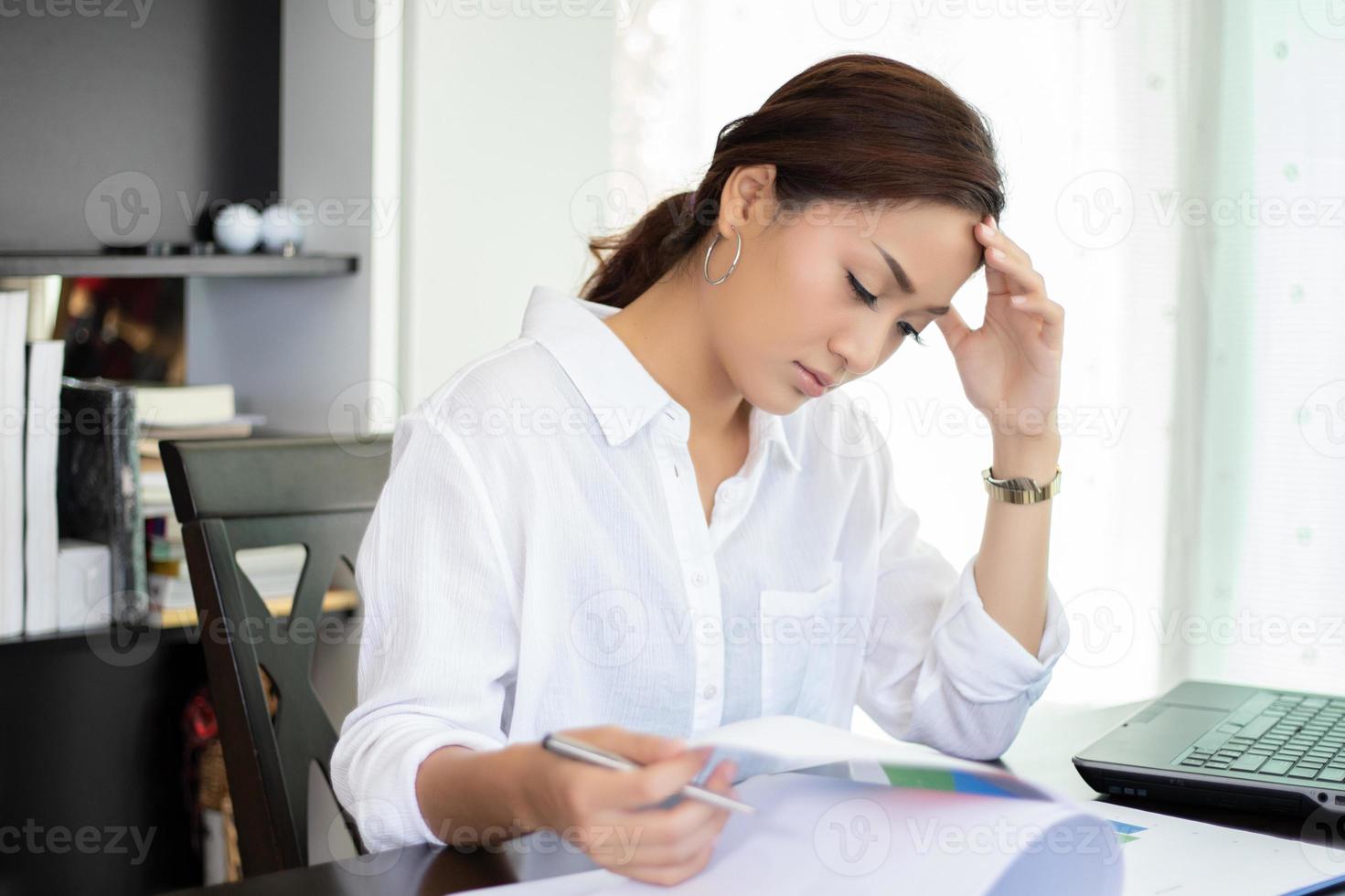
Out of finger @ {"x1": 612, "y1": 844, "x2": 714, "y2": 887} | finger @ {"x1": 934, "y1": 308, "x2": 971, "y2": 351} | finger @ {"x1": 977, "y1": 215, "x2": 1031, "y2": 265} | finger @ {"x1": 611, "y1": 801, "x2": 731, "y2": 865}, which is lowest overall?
finger @ {"x1": 612, "y1": 844, "x2": 714, "y2": 887}

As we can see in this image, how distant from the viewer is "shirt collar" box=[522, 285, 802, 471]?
1102 mm

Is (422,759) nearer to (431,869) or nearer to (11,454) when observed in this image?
(431,869)

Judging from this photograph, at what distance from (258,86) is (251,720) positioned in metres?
1.30

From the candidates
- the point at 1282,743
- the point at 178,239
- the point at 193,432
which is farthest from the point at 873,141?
the point at 178,239

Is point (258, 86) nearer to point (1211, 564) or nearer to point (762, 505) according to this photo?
point (762, 505)

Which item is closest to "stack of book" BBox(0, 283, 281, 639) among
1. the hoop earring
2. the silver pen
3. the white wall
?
the white wall

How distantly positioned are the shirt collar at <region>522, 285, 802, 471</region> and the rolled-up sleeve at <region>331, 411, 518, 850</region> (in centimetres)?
14

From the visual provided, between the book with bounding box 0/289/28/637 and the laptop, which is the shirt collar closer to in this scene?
the laptop

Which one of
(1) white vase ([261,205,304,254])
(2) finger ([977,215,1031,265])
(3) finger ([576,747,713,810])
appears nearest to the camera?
(3) finger ([576,747,713,810])

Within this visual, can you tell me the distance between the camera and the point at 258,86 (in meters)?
2.09

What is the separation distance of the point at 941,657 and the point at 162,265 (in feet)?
3.94

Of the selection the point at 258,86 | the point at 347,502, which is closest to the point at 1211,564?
the point at 347,502

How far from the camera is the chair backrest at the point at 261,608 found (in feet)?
3.61

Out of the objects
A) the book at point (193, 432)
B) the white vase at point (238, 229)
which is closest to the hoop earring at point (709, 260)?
the book at point (193, 432)
